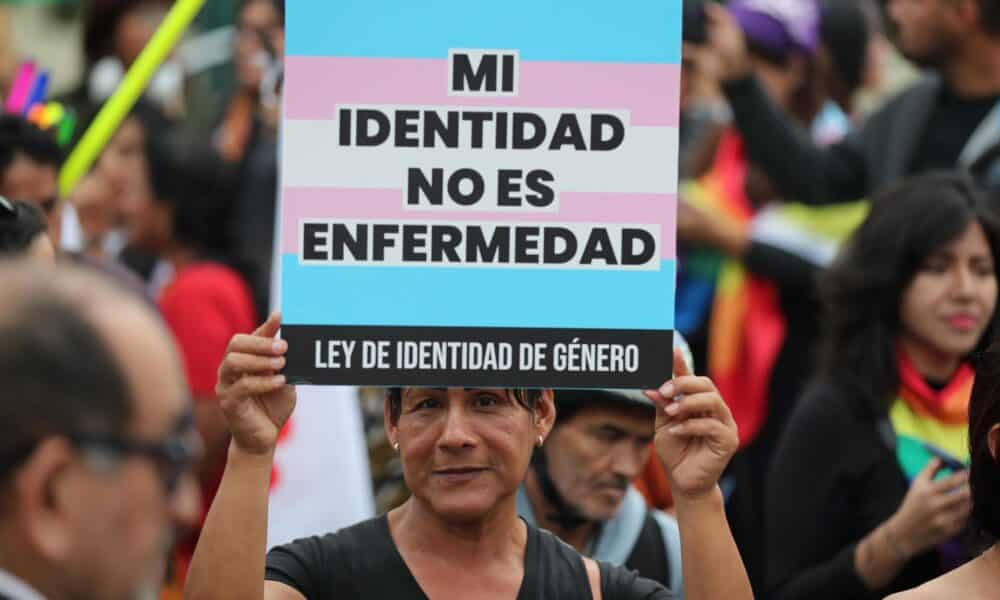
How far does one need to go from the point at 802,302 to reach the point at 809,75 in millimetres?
1369

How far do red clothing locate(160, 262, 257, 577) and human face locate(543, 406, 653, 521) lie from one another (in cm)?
209

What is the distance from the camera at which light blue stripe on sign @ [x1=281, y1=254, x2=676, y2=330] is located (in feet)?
11.2

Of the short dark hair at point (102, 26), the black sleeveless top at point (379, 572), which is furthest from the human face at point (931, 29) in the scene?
the short dark hair at point (102, 26)

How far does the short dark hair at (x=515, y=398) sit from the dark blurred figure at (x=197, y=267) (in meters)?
2.55

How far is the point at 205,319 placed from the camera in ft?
21.9

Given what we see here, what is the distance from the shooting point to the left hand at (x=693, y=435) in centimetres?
343

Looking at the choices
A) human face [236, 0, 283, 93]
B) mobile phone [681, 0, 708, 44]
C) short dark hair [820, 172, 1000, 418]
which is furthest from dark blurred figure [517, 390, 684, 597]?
human face [236, 0, 283, 93]

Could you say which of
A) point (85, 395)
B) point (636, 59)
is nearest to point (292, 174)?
point (636, 59)

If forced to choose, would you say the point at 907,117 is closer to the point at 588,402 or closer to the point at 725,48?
the point at 725,48

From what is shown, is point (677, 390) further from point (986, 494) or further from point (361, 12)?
point (361, 12)

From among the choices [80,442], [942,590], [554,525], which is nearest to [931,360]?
[554,525]

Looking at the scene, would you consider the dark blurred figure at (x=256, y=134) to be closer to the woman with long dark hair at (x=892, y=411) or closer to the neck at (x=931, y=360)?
the woman with long dark hair at (x=892, y=411)

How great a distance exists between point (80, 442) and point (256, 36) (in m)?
7.03

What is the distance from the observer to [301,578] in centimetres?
345
